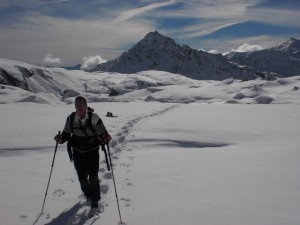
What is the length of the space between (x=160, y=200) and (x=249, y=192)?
201 cm

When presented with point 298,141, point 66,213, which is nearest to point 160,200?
point 66,213

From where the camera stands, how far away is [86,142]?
7273 mm

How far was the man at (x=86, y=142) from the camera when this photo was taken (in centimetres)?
727

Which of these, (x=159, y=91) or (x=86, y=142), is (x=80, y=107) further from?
(x=159, y=91)

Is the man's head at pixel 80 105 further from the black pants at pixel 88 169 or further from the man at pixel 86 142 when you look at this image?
the black pants at pixel 88 169

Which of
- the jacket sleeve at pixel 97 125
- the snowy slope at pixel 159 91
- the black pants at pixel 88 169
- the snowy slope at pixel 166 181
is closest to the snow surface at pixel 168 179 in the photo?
the snowy slope at pixel 166 181

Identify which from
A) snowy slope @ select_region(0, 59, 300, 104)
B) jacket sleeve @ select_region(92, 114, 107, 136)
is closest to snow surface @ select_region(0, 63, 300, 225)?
jacket sleeve @ select_region(92, 114, 107, 136)

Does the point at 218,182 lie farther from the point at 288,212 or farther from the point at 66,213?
the point at 66,213

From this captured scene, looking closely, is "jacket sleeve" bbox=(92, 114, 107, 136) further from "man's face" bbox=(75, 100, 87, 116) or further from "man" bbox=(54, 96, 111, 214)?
"man's face" bbox=(75, 100, 87, 116)

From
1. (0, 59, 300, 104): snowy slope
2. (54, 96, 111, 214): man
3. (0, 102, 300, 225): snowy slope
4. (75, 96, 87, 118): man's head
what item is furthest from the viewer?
(0, 59, 300, 104): snowy slope

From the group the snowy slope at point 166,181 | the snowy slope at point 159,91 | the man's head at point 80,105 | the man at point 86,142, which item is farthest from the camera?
the snowy slope at point 159,91

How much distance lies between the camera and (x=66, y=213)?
6910mm

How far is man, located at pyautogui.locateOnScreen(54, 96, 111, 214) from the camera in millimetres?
7266

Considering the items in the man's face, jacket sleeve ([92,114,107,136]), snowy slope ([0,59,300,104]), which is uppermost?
the man's face
